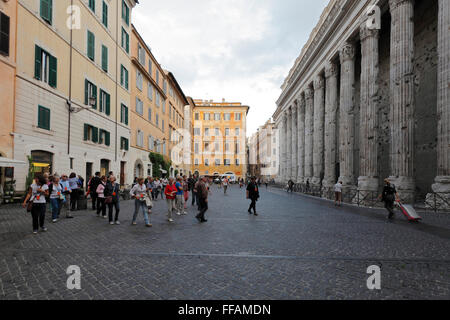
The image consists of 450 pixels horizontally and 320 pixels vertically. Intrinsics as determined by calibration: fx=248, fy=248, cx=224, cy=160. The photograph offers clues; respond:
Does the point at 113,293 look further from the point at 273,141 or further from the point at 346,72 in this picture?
the point at 273,141

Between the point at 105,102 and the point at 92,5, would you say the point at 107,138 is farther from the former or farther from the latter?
the point at 92,5

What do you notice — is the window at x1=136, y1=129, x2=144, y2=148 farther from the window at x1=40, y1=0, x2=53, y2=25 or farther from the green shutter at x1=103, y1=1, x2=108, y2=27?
the window at x1=40, y1=0, x2=53, y2=25

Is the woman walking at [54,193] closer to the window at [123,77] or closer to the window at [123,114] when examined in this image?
the window at [123,114]

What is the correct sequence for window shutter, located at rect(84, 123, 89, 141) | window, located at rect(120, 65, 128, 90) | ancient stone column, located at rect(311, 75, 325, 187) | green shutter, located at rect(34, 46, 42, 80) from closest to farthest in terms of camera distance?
1. green shutter, located at rect(34, 46, 42, 80)
2. window shutter, located at rect(84, 123, 89, 141)
3. window, located at rect(120, 65, 128, 90)
4. ancient stone column, located at rect(311, 75, 325, 187)

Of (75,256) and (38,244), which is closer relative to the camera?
(75,256)

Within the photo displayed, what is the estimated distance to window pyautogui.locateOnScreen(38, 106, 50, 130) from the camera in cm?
1317

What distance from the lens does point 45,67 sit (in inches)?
540

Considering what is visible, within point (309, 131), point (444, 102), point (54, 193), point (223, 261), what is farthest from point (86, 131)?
point (309, 131)

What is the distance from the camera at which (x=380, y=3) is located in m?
16.1

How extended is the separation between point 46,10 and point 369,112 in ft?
66.2

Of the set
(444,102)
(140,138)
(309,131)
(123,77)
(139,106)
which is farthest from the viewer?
(309,131)

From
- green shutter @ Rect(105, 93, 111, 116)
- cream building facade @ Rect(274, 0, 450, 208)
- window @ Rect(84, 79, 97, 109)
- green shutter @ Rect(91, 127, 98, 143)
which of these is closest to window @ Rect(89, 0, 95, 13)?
window @ Rect(84, 79, 97, 109)

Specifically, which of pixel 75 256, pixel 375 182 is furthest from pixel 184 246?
pixel 375 182

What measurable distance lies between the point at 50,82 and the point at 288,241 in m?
15.1
